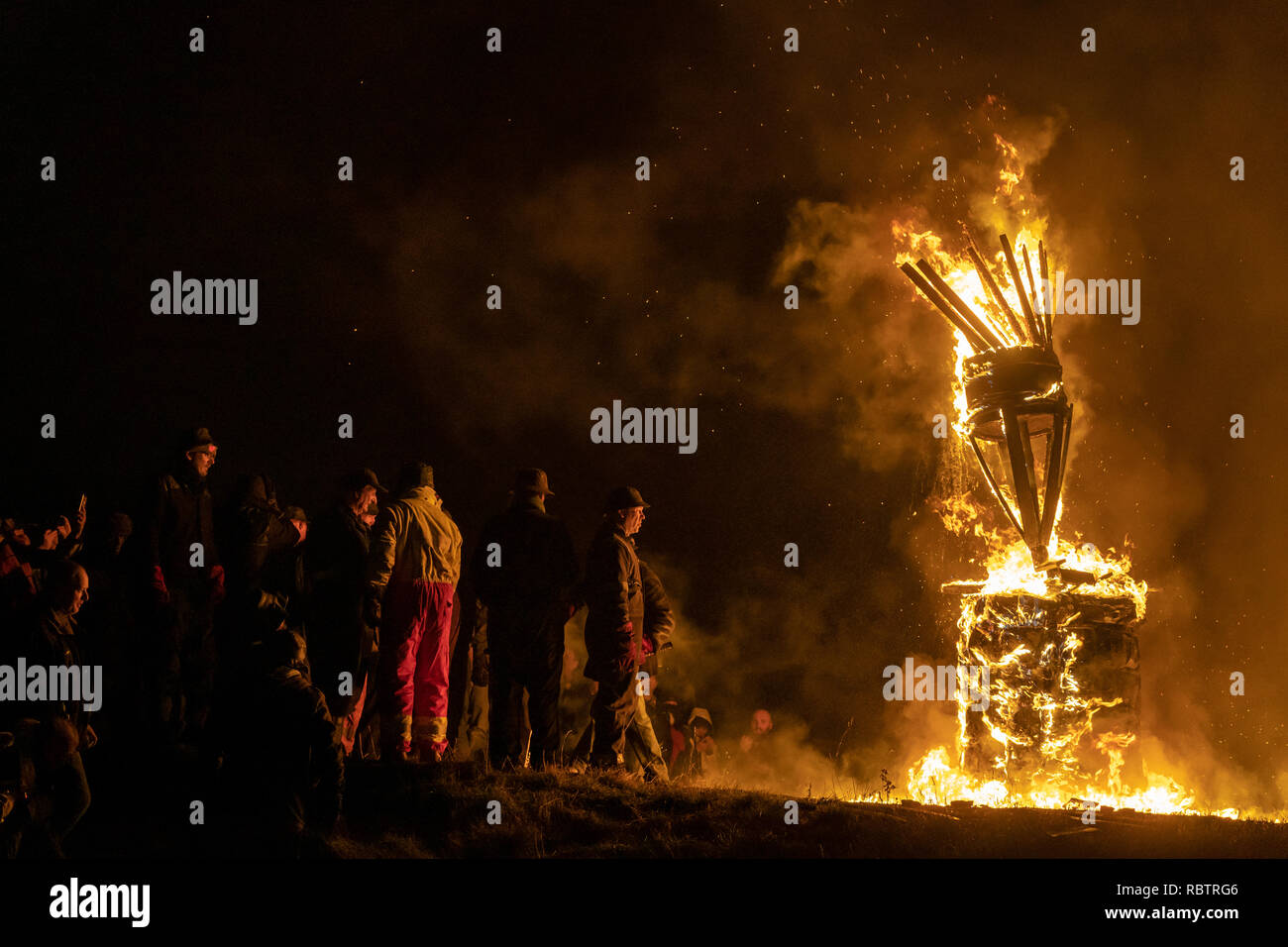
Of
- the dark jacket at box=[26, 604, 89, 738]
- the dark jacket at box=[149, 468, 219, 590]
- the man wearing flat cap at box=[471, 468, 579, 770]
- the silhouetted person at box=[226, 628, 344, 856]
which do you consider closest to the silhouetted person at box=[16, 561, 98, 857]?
the dark jacket at box=[26, 604, 89, 738]

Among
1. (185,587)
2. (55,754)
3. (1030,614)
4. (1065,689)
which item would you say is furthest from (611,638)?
(1065,689)

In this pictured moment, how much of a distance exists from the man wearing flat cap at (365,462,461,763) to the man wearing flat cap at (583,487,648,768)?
1.18 m

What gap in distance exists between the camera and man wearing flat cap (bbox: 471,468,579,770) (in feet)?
28.7

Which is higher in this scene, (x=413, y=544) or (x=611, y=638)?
(x=413, y=544)

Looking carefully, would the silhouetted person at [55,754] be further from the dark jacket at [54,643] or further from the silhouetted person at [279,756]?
the silhouetted person at [279,756]

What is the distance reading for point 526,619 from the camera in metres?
8.79

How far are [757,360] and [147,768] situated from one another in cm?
1462

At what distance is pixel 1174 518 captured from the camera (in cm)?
1873

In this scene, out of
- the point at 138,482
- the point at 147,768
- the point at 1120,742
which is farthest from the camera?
the point at 138,482

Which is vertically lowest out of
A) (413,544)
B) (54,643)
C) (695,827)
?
(695,827)

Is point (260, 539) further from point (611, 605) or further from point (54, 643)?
point (611, 605)

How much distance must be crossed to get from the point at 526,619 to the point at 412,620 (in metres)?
0.91
